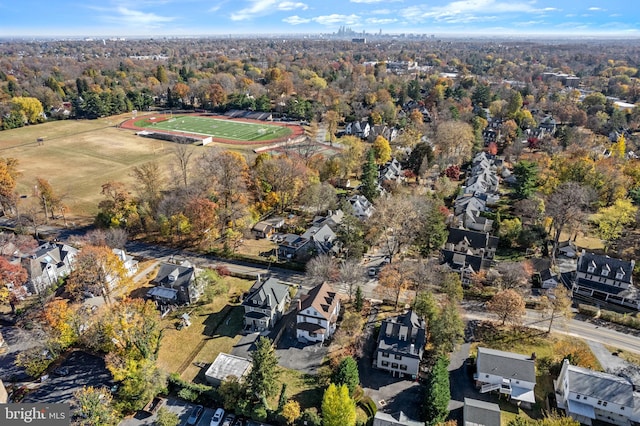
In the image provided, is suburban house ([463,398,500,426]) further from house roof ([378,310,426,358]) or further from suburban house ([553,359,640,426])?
suburban house ([553,359,640,426])

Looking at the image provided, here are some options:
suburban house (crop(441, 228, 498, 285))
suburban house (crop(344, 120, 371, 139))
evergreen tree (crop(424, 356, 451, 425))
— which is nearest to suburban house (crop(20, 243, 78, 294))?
evergreen tree (crop(424, 356, 451, 425))

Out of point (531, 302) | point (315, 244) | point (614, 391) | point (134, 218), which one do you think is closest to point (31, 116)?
point (134, 218)

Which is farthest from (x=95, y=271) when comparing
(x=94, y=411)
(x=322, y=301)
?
(x=322, y=301)

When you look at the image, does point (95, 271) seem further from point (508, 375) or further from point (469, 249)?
point (469, 249)

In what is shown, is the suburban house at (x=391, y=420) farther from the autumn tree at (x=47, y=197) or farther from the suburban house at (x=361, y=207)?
the autumn tree at (x=47, y=197)

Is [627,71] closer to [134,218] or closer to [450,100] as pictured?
[450,100]

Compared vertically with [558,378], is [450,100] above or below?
above
